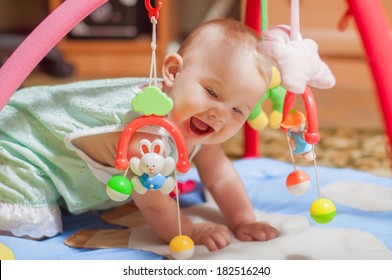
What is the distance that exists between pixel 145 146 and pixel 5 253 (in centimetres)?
24

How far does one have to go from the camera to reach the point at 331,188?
1.08m

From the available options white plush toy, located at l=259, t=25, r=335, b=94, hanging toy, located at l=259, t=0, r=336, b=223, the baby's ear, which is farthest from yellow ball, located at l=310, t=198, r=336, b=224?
the baby's ear

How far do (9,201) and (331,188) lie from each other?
1.85 ft

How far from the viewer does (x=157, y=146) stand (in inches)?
27.5

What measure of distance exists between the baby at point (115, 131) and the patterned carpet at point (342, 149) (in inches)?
21.5

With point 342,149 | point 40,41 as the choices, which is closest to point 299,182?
point 40,41

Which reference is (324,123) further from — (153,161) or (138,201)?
(153,161)

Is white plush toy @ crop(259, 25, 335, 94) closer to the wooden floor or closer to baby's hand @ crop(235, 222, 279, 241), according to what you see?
baby's hand @ crop(235, 222, 279, 241)

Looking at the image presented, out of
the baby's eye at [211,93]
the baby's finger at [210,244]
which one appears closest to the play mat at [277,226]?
the baby's finger at [210,244]

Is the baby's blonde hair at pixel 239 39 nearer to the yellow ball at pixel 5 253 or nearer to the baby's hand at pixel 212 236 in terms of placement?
the baby's hand at pixel 212 236

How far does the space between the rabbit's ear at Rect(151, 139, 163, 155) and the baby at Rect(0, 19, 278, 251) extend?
6 cm

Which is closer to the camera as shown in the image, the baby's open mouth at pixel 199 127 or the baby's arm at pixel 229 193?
A: the baby's open mouth at pixel 199 127

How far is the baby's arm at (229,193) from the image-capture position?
90 cm

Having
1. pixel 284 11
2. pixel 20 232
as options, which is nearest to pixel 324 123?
pixel 284 11
